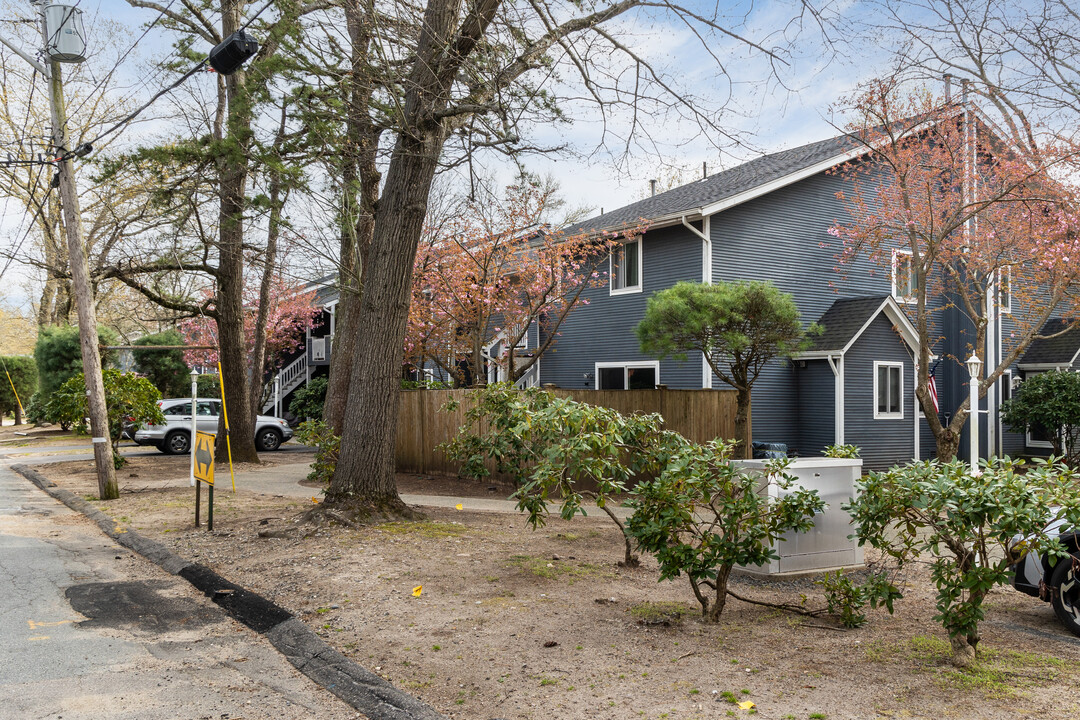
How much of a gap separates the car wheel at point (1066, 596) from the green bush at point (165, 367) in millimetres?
32943

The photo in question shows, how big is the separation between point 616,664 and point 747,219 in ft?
49.3

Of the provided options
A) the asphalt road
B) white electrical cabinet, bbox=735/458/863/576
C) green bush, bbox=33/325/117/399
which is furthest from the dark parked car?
green bush, bbox=33/325/117/399

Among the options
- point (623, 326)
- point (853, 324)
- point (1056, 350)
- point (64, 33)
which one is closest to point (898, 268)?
point (853, 324)

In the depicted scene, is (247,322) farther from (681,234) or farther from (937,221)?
(937,221)

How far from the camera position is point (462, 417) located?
16.1m

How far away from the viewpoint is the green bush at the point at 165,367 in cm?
3309

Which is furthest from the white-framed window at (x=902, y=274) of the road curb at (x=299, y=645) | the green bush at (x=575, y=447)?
the road curb at (x=299, y=645)

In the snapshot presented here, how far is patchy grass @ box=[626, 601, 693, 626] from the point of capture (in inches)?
232

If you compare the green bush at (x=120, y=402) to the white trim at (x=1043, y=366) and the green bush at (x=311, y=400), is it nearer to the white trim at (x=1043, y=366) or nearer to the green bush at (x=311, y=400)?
the green bush at (x=311, y=400)

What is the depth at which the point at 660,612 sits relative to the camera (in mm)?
6145

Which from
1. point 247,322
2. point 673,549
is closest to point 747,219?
point 673,549

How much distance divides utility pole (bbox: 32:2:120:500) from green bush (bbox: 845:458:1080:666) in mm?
12570

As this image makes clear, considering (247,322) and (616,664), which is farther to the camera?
(247,322)

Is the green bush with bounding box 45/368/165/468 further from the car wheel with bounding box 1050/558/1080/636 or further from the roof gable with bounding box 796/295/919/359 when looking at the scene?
the car wheel with bounding box 1050/558/1080/636
